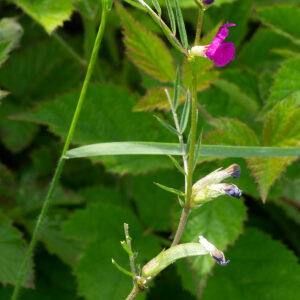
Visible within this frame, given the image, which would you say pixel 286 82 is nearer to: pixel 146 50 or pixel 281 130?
pixel 281 130

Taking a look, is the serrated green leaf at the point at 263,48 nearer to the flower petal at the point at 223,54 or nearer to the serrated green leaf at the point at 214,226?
the serrated green leaf at the point at 214,226

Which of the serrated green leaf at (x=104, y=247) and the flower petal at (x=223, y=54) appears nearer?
the flower petal at (x=223, y=54)

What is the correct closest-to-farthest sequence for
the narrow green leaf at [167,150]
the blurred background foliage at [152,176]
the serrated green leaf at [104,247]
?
the narrow green leaf at [167,150] → the blurred background foliage at [152,176] → the serrated green leaf at [104,247]

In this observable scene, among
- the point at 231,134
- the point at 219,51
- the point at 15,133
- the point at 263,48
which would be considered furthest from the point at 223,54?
the point at 15,133

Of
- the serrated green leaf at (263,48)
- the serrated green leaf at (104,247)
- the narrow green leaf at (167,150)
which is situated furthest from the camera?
the serrated green leaf at (263,48)

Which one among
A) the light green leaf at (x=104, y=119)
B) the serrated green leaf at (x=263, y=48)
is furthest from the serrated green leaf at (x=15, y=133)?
the serrated green leaf at (x=263, y=48)

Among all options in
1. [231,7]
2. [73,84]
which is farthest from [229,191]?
[73,84]

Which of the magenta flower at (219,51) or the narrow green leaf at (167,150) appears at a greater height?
the magenta flower at (219,51)
